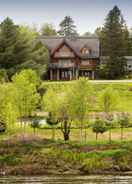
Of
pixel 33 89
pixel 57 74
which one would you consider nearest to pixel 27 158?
pixel 33 89

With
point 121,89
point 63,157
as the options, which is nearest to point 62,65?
point 121,89

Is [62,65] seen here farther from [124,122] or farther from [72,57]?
[124,122]

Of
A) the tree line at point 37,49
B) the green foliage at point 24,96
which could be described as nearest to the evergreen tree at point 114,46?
the tree line at point 37,49

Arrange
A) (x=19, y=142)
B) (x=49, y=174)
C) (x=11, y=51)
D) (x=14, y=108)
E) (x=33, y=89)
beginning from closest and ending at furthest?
(x=49, y=174) < (x=19, y=142) < (x=14, y=108) < (x=33, y=89) < (x=11, y=51)

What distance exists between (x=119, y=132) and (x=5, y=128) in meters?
12.7

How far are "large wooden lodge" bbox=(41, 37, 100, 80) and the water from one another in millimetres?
56274

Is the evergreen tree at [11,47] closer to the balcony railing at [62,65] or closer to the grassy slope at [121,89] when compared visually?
the grassy slope at [121,89]

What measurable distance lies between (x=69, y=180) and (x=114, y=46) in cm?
6159

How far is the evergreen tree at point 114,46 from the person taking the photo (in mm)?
106375

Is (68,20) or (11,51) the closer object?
(11,51)

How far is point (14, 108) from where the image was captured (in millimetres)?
62781

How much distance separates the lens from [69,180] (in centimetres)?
5169

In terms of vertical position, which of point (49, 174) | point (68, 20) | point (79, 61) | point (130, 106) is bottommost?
point (49, 174)

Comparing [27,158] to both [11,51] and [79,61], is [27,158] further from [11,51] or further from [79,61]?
[79,61]
